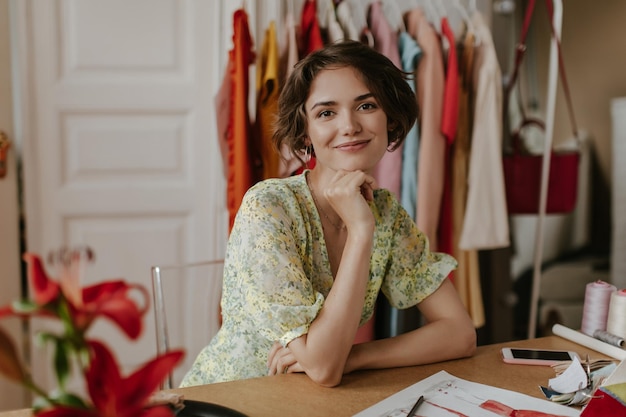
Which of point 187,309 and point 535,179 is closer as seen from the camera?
point 535,179

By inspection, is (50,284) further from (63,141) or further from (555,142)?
(555,142)

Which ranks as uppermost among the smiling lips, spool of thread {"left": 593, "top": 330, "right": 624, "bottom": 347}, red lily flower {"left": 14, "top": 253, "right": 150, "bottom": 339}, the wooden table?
the smiling lips

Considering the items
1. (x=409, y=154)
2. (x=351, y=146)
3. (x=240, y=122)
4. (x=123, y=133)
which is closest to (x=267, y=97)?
(x=240, y=122)

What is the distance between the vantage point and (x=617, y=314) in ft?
4.35

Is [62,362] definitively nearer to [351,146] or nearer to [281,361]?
[281,361]

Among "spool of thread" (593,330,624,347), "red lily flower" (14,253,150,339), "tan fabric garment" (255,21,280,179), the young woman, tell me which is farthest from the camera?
"tan fabric garment" (255,21,280,179)

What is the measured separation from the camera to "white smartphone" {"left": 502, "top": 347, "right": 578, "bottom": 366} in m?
1.21

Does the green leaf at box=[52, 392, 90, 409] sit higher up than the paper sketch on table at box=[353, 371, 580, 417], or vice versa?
the green leaf at box=[52, 392, 90, 409]

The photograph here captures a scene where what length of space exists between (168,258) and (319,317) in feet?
4.99

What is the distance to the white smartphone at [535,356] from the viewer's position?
47.6 inches

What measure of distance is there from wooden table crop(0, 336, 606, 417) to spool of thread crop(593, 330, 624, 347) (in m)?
0.05

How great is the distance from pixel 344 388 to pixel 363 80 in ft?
2.10

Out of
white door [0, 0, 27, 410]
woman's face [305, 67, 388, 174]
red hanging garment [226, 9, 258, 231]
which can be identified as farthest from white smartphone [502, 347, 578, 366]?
white door [0, 0, 27, 410]

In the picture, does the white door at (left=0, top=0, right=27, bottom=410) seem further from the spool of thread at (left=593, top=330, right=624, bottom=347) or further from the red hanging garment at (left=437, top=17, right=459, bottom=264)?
the spool of thread at (left=593, top=330, right=624, bottom=347)
